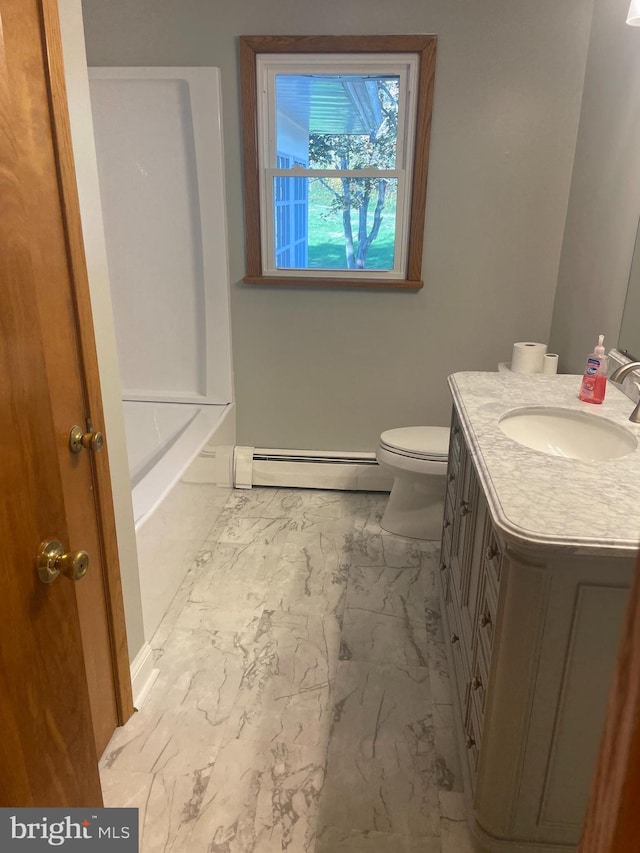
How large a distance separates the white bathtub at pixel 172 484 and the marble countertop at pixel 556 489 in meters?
1.14

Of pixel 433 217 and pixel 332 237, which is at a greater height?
pixel 433 217

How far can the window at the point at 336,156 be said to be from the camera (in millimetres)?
2768

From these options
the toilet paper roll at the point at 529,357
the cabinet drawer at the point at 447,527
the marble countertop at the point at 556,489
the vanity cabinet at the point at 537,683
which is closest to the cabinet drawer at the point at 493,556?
the vanity cabinet at the point at 537,683

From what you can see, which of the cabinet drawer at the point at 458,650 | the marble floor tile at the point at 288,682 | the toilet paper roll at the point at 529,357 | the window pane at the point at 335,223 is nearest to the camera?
the cabinet drawer at the point at 458,650

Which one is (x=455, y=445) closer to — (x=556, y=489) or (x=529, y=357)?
(x=529, y=357)

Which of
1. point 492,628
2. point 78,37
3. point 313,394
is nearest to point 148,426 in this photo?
point 313,394

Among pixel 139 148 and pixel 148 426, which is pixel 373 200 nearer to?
pixel 139 148

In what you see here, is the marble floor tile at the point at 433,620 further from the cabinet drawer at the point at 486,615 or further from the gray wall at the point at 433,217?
the gray wall at the point at 433,217

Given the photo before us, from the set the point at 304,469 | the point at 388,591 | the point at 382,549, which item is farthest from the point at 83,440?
the point at 304,469

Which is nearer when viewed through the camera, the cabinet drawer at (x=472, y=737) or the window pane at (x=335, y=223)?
the cabinet drawer at (x=472, y=737)

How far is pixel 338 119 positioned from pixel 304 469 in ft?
5.85

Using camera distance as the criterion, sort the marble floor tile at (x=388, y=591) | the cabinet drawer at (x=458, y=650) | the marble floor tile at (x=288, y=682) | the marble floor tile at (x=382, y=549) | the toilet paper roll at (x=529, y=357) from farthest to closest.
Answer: the marble floor tile at (x=382, y=549) < the toilet paper roll at (x=529, y=357) < the marble floor tile at (x=388, y=591) < the marble floor tile at (x=288, y=682) < the cabinet drawer at (x=458, y=650)

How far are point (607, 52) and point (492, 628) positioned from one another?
7.60 ft

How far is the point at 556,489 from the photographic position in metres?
1.30
